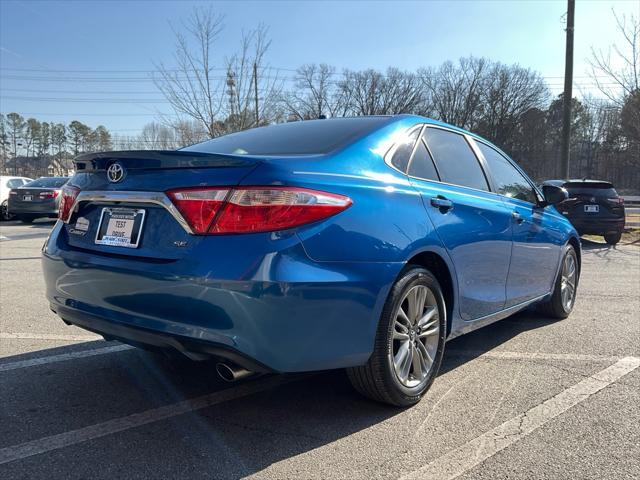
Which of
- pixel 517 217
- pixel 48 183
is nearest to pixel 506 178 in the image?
pixel 517 217

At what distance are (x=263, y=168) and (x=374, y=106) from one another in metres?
76.8

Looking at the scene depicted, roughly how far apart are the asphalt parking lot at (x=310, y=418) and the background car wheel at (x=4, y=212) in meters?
15.3

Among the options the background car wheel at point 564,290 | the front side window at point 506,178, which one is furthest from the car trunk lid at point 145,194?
the background car wheel at point 564,290

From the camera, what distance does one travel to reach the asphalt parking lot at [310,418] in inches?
90.7

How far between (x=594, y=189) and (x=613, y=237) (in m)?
1.22

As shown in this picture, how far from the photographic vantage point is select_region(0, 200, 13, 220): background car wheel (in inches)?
679

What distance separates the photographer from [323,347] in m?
2.38

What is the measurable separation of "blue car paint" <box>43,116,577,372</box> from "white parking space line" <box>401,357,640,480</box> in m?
0.59

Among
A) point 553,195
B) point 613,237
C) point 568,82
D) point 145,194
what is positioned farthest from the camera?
point 568,82

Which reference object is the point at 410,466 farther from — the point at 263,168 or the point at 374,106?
the point at 374,106

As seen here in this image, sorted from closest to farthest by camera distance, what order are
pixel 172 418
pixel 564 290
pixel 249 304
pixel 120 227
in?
pixel 249 304 → pixel 120 227 → pixel 172 418 → pixel 564 290

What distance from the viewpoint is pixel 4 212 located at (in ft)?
57.2

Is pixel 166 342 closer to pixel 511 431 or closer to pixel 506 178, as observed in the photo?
pixel 511 431

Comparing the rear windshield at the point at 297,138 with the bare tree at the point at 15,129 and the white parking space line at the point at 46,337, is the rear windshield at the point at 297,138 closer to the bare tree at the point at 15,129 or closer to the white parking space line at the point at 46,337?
the white parking space line at the point at 46,337
